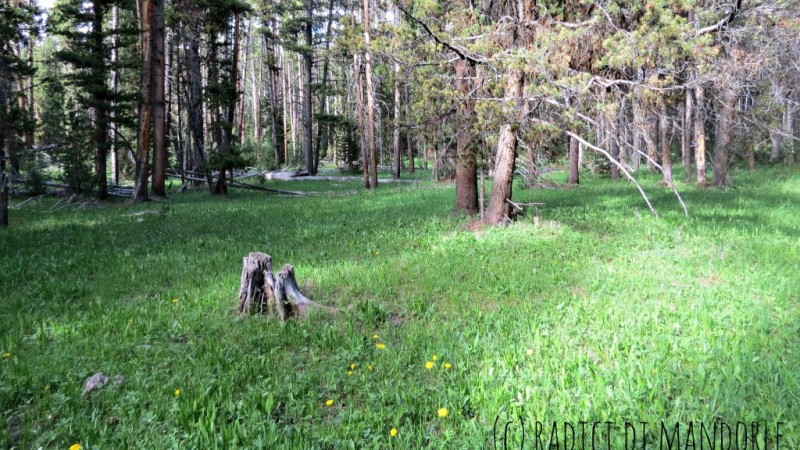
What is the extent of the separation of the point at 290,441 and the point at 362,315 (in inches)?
92.3

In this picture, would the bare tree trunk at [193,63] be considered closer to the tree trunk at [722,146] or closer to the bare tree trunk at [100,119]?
the bare tree trunk at [100,119]

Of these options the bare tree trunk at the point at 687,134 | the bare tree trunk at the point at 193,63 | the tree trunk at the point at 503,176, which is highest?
the bare tree trunk at the point at 193,63

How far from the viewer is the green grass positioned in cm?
329

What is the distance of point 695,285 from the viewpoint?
19.9 feet

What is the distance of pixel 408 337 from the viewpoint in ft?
15.6

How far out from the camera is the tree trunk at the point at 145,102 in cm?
1677

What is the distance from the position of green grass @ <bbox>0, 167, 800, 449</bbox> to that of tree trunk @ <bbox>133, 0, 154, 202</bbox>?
295 inches

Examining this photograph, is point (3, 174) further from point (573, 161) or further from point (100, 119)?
point (573, 161)

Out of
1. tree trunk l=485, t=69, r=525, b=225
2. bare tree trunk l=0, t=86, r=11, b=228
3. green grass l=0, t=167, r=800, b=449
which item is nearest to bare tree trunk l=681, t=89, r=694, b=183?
tree trunk l=485, t=69, r=525, b=225

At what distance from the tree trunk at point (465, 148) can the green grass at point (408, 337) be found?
1.78 metres

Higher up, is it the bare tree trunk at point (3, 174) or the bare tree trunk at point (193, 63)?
the bare tree trunk at point (193, 63)

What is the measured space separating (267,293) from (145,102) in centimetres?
1385

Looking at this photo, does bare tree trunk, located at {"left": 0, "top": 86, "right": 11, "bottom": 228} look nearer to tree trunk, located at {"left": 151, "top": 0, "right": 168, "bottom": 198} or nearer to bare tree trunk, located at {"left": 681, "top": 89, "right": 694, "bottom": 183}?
tree trunk, located at {"left": 151, "top": 0, "right": 168, "bottom": 198}

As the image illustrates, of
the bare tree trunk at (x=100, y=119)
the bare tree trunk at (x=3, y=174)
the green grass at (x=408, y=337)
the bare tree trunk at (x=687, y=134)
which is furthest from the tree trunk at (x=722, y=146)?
the bare tree trunk at (x=100, y=119)
